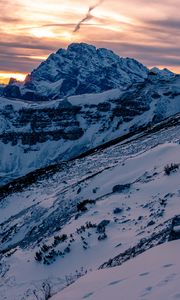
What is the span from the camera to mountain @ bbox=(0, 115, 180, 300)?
821cm

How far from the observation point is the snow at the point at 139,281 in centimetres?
709

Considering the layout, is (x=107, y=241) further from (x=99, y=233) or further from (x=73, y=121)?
(x=73, y=121)

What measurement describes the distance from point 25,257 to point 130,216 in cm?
424

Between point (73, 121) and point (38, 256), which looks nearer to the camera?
point (38, 256)

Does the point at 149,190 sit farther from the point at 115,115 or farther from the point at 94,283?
the point at 115,115

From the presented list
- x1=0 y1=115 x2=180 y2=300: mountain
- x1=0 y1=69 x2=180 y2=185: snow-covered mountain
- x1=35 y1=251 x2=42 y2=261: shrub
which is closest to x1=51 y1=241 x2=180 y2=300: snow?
x1=0 y1=115 x2=180 y2=300: mountain

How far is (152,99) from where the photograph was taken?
5581 inches

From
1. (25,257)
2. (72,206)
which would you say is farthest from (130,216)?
(72,206)

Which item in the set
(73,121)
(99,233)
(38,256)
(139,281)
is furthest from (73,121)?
(139,281)

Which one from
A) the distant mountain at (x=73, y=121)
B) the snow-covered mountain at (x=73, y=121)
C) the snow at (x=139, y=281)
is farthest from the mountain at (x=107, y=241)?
the distant mountain at (x=73, y=121)

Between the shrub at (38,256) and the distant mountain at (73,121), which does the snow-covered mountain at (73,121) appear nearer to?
the distant mountain at (73,121)

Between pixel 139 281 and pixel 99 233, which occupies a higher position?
pixel 139 281

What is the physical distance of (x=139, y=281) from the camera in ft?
25.5

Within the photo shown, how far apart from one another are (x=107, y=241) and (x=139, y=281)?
6.55 meters
